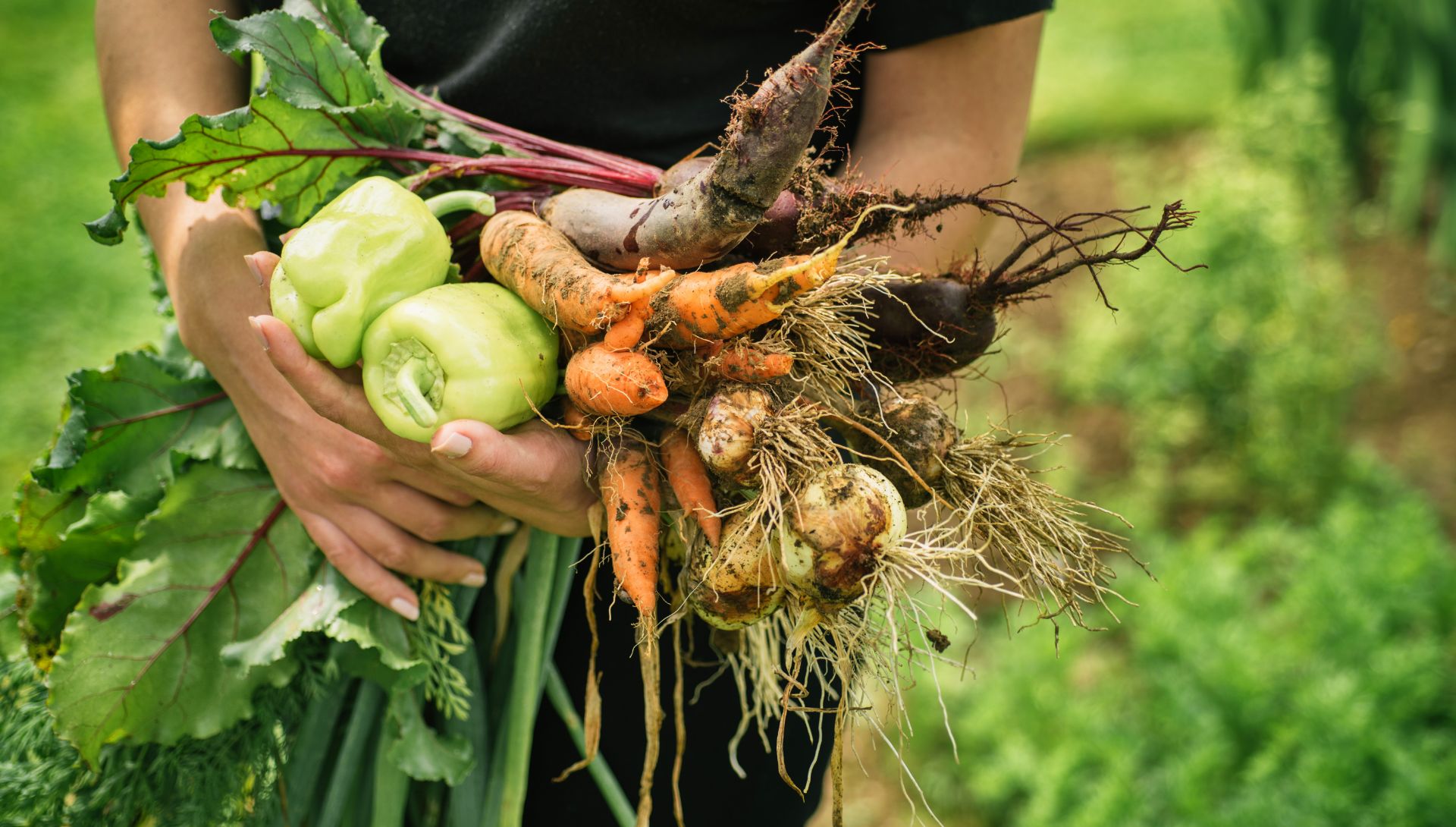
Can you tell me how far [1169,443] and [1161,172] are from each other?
6.95 ft

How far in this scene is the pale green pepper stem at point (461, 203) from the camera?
4.16ft

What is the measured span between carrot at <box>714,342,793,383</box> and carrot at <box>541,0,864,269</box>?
0.11 metres

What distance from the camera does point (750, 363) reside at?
1190mm

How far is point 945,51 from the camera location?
1.42 m

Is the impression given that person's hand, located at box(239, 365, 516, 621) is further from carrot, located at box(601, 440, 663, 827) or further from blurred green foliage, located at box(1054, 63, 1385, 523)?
blurred green foliage, located at box(1054, 63, 1385, 523)

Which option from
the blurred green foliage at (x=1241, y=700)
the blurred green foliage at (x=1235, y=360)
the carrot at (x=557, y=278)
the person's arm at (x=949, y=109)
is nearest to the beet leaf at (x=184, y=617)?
the carrot at (x=557, y=278)

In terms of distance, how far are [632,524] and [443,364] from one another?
29 centimetres

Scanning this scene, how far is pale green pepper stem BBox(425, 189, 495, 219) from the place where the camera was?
127 cm

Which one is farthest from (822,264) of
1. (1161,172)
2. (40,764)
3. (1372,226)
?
(1161,172)

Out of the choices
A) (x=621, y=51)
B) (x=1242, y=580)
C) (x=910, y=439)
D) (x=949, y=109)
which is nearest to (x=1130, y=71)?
(x=1242, y=580)

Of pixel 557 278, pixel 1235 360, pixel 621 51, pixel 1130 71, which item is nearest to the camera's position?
pixel 557 278

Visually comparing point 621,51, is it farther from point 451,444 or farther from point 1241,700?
point 1241,700

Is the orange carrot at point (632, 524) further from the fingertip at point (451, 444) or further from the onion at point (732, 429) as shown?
the fingertip at point (451, 444)

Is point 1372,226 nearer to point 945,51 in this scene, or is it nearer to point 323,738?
point 945,51
